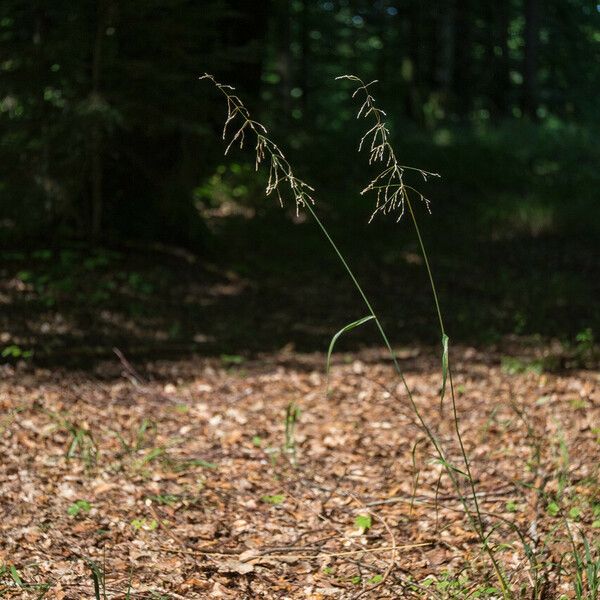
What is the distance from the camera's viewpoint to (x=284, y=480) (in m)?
4.23

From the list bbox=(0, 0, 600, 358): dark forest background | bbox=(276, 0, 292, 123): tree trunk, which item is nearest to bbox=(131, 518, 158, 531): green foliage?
bbox=(0, 0, 600, 358): dark forest background

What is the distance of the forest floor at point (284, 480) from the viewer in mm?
3236

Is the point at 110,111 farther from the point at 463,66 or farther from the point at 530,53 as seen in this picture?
the point at 463,66

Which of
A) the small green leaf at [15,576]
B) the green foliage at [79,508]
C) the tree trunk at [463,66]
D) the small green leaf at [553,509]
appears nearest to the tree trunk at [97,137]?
the green foliage at [79,508]

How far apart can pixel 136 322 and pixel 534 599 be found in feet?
15.0

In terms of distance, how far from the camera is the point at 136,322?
267 inches

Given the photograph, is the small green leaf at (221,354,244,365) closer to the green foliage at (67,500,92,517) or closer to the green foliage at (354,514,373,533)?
the green foliage at (67,500,92,517)

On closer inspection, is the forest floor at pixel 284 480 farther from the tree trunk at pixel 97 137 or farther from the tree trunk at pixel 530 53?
the tree trunk at pixel 530 53

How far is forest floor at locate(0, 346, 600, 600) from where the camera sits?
3236 millimetres

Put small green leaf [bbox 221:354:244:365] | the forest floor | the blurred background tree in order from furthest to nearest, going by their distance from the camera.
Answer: the blurred background tree → small green leaf [bbox 221:354:244:365] → the forest floor

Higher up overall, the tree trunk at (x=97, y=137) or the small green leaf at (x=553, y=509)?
the tree trunk at (x=97, y=137)

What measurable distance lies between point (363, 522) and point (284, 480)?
62cm

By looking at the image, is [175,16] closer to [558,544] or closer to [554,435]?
[554,435]

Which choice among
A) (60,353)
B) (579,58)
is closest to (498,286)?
(60,353)
